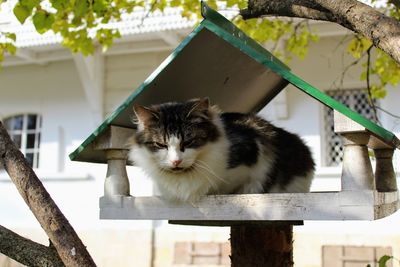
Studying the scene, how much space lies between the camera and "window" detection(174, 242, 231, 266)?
21.2ft

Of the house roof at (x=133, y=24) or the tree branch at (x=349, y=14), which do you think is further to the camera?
the house roof at (x=133, y=24)

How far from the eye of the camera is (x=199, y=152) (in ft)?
6.45

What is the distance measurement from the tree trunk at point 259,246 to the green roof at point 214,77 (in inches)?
25.1

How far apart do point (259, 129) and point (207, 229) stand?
4.44 m

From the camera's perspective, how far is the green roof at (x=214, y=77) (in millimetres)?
1862

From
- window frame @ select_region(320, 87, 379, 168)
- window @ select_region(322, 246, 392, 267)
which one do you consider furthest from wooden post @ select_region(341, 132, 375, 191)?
window frame @ select_region(320, 87, 379, 168)

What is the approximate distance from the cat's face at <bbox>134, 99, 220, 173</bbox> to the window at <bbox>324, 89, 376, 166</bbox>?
450cm

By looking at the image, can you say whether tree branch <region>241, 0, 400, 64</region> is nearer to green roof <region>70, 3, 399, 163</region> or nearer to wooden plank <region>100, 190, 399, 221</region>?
green roof <region>70, 3, 399, 163</region>

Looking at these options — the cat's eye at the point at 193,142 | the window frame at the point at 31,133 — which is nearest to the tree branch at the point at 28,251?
the cat's eye at the point at 193,142

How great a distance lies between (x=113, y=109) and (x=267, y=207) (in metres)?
5.48

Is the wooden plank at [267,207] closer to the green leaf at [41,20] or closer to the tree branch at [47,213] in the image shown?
the tree branch at [47,213]

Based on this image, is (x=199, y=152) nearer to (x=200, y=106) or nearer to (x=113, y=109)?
(x=200, y=106)

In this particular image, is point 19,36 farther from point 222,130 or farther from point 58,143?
point 222,130

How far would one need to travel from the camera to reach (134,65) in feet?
23.4
